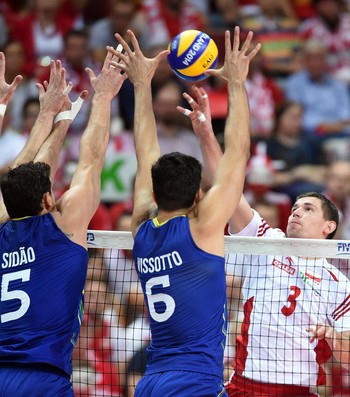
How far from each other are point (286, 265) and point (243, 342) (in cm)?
81

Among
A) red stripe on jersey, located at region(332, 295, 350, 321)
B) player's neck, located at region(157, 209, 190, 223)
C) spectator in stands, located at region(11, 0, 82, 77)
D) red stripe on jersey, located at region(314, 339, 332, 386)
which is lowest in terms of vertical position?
red stripe on jersey, located at region(314, 339, 332, 386)

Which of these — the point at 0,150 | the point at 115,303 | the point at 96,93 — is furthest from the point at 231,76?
the point at 0,150

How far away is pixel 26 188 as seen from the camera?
7.38m

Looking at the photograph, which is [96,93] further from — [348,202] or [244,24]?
[244,24]

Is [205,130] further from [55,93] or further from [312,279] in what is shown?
[312,279]

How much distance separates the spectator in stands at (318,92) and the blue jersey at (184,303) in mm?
10341

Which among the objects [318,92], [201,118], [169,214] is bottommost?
[169,214]

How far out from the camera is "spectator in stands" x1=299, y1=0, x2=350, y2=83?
18.3m

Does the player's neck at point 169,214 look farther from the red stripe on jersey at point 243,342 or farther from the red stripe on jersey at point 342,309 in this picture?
the red stripe on jersey at point 342,309

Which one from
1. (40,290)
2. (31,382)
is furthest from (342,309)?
(31,382)

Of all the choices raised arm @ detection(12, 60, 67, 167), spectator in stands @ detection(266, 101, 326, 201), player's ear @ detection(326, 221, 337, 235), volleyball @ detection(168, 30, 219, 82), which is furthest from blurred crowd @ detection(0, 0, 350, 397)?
volleyball @ detection(168, 30, 219, 82)

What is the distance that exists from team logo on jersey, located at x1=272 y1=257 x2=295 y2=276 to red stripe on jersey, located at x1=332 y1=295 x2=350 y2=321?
54cm

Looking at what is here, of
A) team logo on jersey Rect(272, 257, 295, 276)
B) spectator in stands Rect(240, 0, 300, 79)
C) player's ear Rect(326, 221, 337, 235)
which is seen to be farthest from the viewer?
spectator in stands Rect(240, 0, 300, 79)

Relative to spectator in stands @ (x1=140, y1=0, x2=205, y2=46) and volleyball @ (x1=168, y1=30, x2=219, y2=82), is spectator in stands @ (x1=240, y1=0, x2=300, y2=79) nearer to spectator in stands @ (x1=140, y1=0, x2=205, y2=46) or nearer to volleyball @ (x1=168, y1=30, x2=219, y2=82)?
spectator in stands @ (x1=140, y1=0, x2=205, y2=46)
